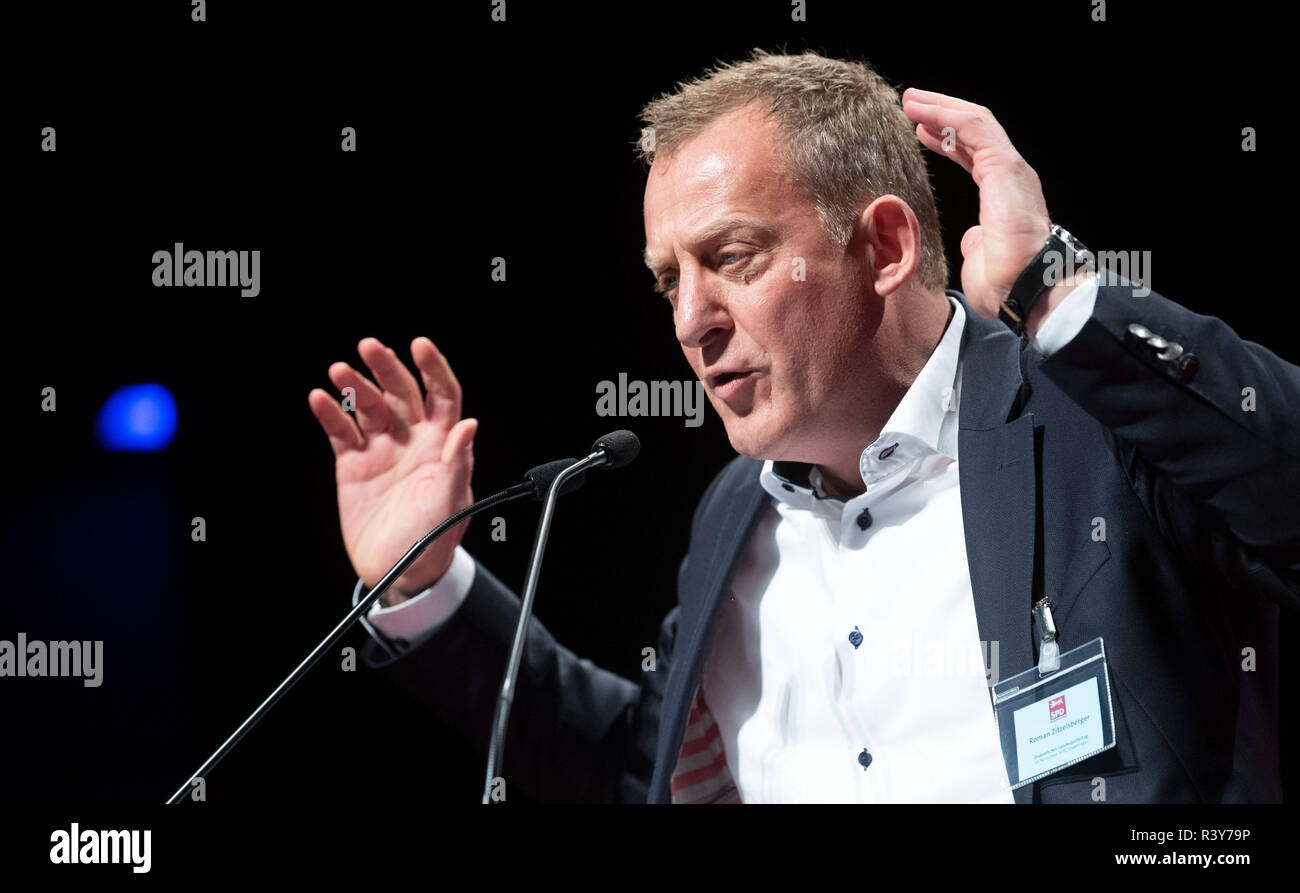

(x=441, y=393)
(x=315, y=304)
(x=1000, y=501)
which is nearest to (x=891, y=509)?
(x=1000, y=501)

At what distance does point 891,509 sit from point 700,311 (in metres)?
0.49

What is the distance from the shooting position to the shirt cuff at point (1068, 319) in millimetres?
1475

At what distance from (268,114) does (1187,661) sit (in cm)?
214

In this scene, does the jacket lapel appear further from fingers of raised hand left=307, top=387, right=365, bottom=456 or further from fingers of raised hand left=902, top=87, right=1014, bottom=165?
fingers of raised hand left=307, top=387, right=365, bottom=456

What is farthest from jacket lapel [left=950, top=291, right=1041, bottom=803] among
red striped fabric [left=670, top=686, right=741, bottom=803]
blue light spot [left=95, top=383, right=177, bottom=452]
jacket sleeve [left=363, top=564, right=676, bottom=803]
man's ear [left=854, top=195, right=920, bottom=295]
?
blue light spot [left=95, top=383, right=177, bottom=452]

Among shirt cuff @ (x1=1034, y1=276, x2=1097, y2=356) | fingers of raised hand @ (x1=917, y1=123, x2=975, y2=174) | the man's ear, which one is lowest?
shirt cuff @ (x1=1034, y1=276, x2=1097, y2=356)

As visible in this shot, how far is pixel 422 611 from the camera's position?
230cm

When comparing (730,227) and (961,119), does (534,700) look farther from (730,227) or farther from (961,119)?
(961,119)

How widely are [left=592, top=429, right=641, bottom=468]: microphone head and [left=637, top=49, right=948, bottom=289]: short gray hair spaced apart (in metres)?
0.59

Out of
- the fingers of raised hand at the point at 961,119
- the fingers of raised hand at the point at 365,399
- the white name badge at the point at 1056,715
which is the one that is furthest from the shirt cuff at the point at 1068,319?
the fingers of raised hand at the point at 365,399

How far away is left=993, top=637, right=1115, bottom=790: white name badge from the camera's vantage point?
5.11ft

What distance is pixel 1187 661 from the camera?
1.60 meters

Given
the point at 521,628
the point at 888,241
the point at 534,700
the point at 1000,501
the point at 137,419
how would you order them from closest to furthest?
1. the point at 521,628
2. the point at 1000,501
3. the point at 888,241
4. the point at 534,700
5. the point at 137,419

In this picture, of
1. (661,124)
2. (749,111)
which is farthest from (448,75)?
(749,111)
